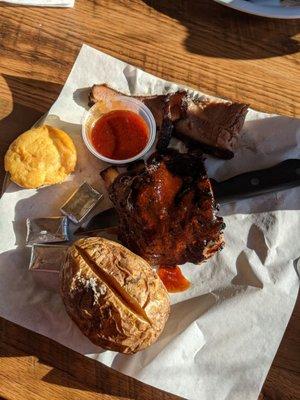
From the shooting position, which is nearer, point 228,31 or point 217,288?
point 217,288

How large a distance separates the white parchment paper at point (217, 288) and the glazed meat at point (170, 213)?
145 millimetres

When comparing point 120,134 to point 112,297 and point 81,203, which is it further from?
point 112,297

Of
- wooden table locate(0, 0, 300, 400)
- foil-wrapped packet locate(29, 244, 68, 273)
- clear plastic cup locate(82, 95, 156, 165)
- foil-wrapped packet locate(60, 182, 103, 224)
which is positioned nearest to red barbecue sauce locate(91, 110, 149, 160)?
clear plastic cup locate(82, 95, 156, 165)

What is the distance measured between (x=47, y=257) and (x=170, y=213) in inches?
16.4

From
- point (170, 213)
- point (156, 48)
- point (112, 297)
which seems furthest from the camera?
point (156, 48)

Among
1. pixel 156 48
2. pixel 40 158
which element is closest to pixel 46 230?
pixel 40 158

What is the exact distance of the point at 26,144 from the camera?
5.77 ft

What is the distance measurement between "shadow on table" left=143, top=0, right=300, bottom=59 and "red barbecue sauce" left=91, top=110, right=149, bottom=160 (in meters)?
0.43

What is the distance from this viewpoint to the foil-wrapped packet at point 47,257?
1691 mm

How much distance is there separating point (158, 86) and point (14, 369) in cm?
109

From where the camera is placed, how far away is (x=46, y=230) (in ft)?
5.70

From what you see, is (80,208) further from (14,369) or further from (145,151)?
(14,369)

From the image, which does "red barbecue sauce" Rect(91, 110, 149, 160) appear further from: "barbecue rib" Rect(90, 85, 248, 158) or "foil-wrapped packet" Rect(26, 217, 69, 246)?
"foil-wrapped packet" Rect(26, 217, 69, 246)

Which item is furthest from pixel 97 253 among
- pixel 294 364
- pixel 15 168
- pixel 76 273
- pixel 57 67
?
pixel 57 67
